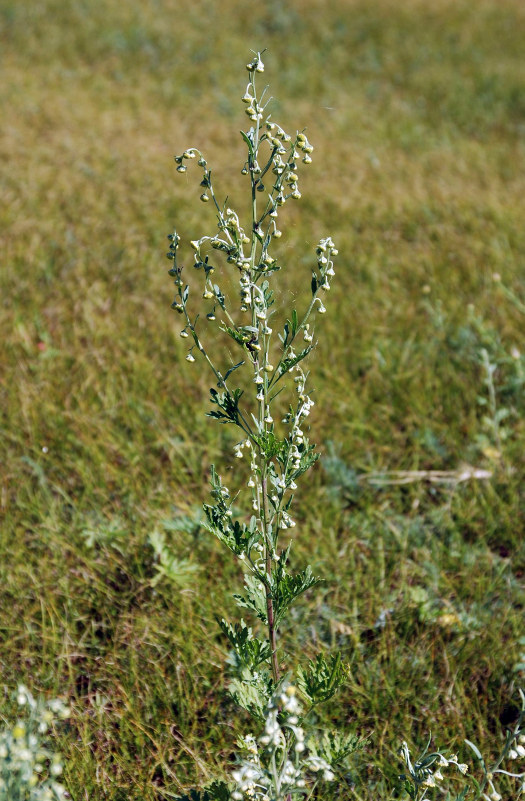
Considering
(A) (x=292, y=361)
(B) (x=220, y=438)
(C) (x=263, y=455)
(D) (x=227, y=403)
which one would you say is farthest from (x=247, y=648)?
(B) (x=220, y=438)

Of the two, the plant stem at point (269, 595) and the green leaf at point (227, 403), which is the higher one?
the green leaf at point (227, 403)

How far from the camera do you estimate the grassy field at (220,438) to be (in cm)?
238

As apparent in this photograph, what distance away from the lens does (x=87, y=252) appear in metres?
4.95

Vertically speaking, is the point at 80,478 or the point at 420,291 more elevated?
the point at 420,291

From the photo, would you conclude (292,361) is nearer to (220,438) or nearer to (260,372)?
(260,372)

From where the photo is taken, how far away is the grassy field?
2383mm

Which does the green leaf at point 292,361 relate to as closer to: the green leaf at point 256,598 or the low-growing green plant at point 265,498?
the low-growing green plant at point 265,498

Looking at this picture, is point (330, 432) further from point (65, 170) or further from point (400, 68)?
point (400, 68)

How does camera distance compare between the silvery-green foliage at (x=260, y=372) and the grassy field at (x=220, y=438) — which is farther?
the grassy field at (x=220, y=438)

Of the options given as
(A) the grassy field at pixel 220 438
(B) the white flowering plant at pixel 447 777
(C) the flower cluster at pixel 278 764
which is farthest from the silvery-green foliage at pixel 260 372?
(A) the grassy field at pixel 220 438

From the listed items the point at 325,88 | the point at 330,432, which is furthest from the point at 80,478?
the point at 325,88

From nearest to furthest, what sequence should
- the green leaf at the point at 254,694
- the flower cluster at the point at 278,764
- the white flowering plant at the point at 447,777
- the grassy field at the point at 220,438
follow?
the flower cluster at the point at 278,764 < the white flowering plant at the point at 447,777 < the green leaf at the point at 254,694 < the grassy field at the point at 220,438

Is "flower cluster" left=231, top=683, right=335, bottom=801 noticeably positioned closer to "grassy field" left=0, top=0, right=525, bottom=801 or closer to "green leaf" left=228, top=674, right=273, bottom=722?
"green leaf" left=228, top=674, right=273, bottom=722

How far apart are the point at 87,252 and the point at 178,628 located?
3.14 metres
